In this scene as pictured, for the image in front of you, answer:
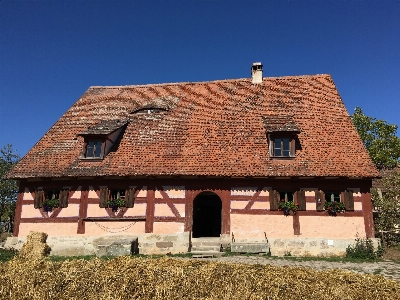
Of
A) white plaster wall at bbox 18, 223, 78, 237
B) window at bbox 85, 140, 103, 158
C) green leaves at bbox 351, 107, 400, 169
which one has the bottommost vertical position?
white plaster wall at bbox 18, 223, 78, 237

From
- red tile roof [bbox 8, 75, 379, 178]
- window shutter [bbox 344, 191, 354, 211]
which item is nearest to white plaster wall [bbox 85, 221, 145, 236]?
red tile roof [bbox 8, 75, 379, 178]

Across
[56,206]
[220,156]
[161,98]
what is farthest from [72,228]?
→ [161,98]

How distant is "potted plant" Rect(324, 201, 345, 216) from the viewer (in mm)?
13805

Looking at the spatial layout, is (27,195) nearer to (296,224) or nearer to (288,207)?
(288,207)

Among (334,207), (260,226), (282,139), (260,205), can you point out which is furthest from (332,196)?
(260,226)

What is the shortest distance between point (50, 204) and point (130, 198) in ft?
13.0

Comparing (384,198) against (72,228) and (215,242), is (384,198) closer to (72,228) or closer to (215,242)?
(215,242)

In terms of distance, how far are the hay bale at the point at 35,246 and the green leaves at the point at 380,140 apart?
23.9 metres

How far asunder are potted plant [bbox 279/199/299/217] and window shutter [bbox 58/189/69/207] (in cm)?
1029

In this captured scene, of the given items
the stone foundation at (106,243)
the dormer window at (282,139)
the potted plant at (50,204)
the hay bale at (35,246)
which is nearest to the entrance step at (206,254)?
the stone foundation at (106,243)

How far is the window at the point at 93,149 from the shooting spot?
1548cm

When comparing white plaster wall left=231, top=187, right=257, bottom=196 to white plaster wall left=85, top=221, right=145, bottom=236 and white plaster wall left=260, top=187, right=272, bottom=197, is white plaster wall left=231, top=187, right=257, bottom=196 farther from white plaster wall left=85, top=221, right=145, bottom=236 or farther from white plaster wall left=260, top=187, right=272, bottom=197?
white plaster wall left=85, top=221, right=145, bottom=236

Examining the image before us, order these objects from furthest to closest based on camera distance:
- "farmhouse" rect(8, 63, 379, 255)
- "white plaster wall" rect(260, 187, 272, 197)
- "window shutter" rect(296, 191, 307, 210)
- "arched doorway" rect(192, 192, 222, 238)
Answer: "arched doorway" rect(192, 192, 222, 238)
"white plaster wall" rect(260, 187, 272, 197)
"window shutter" rect(296, 191, 307, 210)
"farmhouse" rect(8, 63, 379, 255)

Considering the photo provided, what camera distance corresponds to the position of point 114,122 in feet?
56.3
